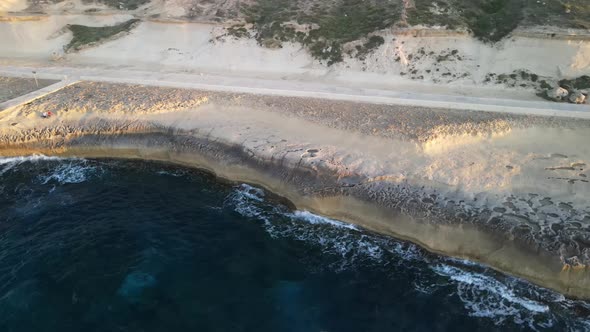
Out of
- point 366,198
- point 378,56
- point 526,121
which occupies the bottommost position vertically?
point 366,198

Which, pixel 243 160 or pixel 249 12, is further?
pixel 249 12

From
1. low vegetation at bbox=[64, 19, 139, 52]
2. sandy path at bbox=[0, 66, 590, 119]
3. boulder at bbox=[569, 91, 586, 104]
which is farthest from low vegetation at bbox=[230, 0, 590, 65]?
low vegetation at bbox=[64, 19, 139, 52]

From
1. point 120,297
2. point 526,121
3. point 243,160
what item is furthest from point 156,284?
point 526,121

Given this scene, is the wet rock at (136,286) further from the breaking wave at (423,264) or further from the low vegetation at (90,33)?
the low vegetation at (90,33)

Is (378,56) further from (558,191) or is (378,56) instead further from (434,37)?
(558,191)

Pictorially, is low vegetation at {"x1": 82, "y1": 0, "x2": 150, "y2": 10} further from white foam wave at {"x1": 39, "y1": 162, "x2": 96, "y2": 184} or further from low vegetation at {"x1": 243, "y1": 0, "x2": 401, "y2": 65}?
white foam wave at {"x1": 39, "y1": 162, "x2": 96, "y2": 184}

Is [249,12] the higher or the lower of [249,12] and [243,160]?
the higher

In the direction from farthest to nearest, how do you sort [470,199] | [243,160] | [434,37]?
1. [434,37]
2. [243,160]
3. [470,199]
